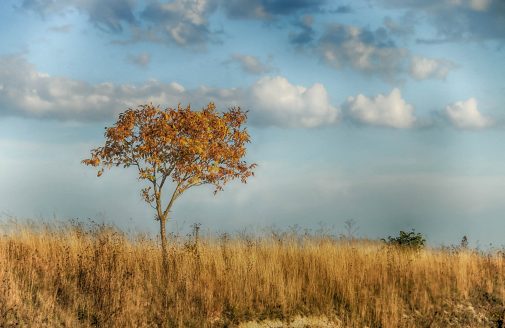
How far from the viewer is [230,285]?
43.4 ft

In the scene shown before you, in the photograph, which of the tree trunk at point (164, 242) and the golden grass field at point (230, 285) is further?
the tree trunk at point (164, 242)

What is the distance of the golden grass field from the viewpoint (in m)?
12.2

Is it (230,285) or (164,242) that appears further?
(164,242)

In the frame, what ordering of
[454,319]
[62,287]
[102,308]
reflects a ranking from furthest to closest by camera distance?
[454,319] < [62,287] < [102,308]

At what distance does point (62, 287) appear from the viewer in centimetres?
1311

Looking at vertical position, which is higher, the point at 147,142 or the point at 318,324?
the point at 147,142

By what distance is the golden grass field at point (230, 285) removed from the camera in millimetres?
12172

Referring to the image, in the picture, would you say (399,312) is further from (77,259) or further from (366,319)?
(77,259)

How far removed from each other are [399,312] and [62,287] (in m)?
8.33

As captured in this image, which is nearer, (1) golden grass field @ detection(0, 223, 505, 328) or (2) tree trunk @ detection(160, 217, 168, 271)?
(1) golden grass field @ detection(0, 223, 505, 328)

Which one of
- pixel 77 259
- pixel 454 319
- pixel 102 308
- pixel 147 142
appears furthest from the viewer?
pixel 147 142

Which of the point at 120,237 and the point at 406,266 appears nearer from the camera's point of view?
the point at 120,237

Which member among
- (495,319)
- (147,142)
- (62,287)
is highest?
(147,142)

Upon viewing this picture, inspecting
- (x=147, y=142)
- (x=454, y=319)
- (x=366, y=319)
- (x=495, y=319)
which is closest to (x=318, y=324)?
(x=366, y=319)
